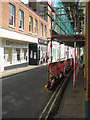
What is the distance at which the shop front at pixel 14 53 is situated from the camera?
745 inches

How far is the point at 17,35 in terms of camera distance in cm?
1970

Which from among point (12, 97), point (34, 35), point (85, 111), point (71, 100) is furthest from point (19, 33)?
point (85, 111)

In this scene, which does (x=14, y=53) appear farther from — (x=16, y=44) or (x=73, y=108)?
(x=73, y=108)

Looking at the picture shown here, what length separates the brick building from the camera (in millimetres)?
17333

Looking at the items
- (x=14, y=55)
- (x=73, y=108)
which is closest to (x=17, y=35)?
(x=14, y=55)

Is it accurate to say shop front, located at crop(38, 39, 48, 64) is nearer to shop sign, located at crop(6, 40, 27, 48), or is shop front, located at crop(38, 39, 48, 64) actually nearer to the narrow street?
shop sign, located at crop(6, 40, 27, 48)

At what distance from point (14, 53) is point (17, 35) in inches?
93.2

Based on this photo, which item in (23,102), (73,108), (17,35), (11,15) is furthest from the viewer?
(17,35)

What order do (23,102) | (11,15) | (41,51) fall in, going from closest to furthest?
(23,102)
(11,15)
(41,51)

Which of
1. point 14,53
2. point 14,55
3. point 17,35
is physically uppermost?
point 17,35

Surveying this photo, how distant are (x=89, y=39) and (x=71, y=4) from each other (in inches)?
153

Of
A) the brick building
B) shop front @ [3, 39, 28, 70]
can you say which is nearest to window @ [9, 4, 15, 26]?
the brick building

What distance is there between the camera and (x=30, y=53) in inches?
1068

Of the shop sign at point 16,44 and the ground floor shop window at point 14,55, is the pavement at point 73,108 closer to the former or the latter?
the ground floor shop window at point 14,55
